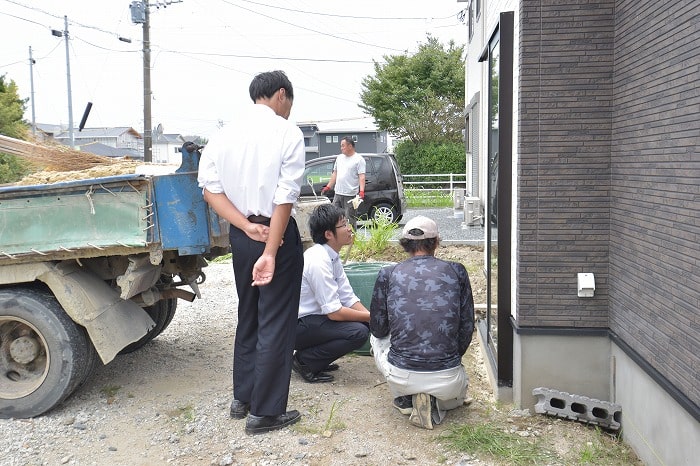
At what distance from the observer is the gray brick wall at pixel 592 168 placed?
339 cm

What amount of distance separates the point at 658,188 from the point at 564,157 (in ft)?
2.44

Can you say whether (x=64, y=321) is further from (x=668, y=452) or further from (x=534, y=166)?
(x=668, y=452)

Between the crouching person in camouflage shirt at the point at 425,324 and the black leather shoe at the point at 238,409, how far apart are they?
893mm

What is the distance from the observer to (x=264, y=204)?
370cm

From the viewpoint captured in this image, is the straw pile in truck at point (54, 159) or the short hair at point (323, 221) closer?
the short hair at point (323, 221)

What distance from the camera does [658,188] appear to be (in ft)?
10.7

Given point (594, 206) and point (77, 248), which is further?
point (77, 248)

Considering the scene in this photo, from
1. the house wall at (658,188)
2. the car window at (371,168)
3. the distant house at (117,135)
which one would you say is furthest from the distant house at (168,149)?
the distant house at (117,135)

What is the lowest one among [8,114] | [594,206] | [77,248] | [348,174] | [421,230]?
[77,248]

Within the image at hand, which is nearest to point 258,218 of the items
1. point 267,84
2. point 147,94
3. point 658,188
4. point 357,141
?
point 267,84

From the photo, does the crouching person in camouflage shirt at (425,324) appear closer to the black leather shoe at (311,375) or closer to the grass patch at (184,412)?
the black leather shoe at (311,375)

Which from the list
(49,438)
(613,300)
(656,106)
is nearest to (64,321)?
(49,438)

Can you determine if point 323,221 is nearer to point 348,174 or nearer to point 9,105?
point 348,174

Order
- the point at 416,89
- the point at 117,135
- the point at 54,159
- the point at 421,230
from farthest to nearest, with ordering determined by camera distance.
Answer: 1. the point at 117,135
2. the point at 416,89
3. the point at 54,159
4. the point at 421,230
